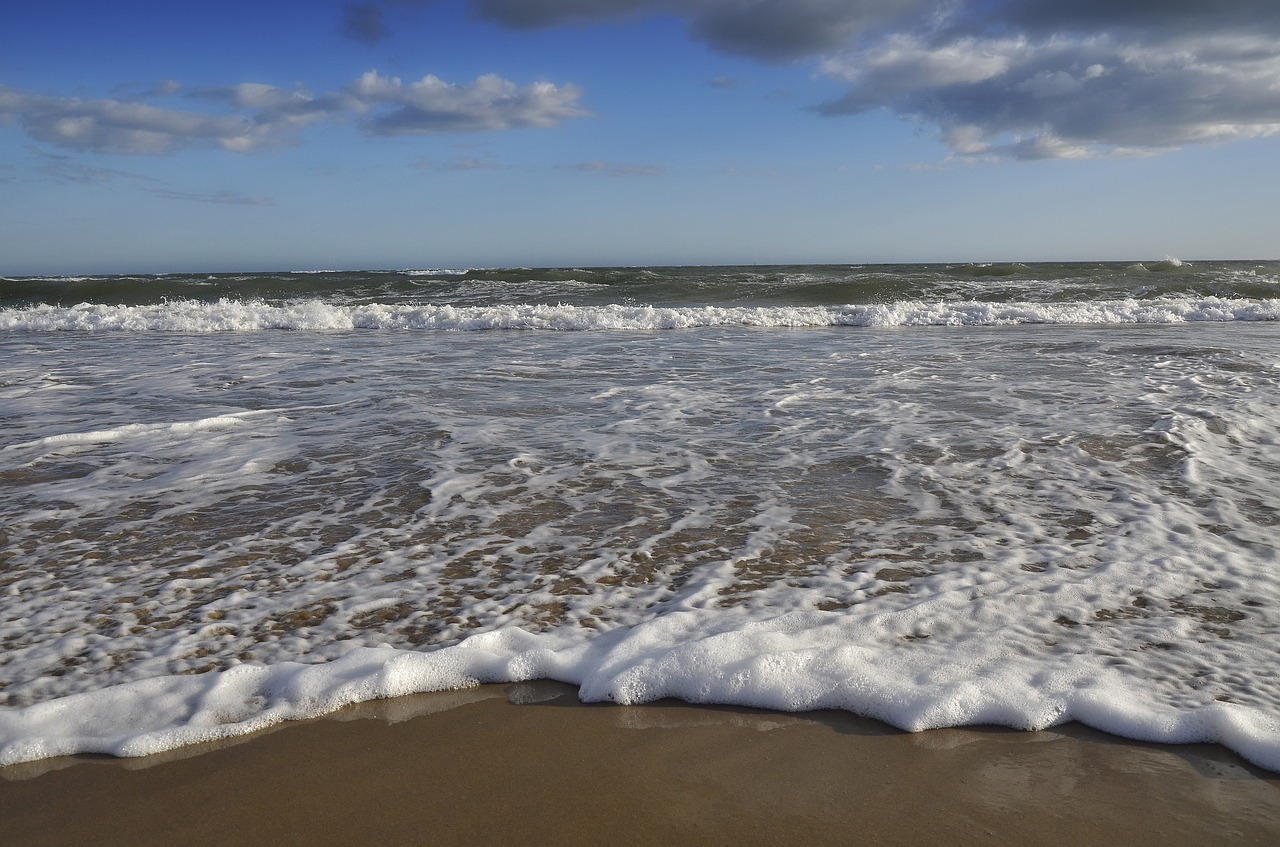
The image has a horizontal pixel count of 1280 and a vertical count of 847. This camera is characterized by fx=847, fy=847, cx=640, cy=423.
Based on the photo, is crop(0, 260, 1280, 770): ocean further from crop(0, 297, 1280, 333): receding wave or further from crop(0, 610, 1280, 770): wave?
crop(0, 297, 1280, 333): receding wave

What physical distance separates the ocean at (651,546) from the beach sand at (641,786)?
0.10 m

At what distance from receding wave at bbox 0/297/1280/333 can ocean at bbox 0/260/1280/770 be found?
7313 mm

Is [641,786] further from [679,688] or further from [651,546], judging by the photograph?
[651,546]

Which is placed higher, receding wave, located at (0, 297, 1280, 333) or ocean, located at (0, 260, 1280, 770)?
receding wave, located at (0, 297, 1280, 333)

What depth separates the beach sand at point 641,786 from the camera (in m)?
1.88

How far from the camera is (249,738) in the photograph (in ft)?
7.51

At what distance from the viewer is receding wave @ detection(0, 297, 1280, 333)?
52.5 feet

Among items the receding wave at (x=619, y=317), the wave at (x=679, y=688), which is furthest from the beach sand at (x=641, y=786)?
the receding wave at (x=619, y=317)

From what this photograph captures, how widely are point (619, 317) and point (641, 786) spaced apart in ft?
48.2

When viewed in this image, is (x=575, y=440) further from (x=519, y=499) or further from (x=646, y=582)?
(x=646, y=582)

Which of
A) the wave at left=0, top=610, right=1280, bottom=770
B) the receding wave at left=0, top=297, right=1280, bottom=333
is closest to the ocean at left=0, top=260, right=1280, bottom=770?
the wave at left=0, top=610, right=1280, bottom=770

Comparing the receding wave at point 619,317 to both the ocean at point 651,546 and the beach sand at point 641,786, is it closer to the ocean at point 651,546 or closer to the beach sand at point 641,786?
the ocean at point 651,546

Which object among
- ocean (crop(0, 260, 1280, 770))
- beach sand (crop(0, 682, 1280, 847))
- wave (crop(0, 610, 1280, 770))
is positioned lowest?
beach sand (crop(0, 682, 1280, 847))

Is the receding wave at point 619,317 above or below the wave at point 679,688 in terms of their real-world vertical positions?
above
